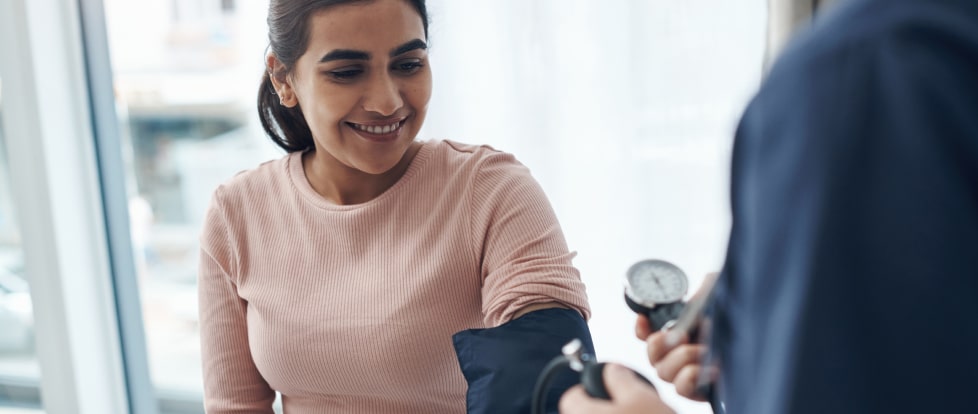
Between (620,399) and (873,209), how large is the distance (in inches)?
10.7

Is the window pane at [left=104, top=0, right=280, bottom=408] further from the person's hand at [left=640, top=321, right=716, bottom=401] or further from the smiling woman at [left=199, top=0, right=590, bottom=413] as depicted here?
the person's hand at [left=640, top=321, right=716, bottom=401]

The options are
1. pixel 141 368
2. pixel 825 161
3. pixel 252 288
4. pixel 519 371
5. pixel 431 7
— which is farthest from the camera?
pixel 141 368

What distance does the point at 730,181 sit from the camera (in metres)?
0.50

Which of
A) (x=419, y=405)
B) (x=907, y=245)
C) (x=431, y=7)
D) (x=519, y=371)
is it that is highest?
(x=431, y=7)

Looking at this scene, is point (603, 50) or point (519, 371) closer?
point (519, 371)

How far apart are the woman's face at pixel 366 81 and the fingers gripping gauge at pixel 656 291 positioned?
0.56 meters

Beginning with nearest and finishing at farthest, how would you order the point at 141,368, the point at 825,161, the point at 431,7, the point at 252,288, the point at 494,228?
the point at 825,161 → the point at 494,228 → the point at 252,288 → the point at 431,7 → the point at 141,368

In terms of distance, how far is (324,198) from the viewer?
142 centimetres

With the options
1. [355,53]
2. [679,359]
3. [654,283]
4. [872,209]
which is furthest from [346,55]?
[872,209]

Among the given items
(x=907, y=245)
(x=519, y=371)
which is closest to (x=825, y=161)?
(x=907, y=245)

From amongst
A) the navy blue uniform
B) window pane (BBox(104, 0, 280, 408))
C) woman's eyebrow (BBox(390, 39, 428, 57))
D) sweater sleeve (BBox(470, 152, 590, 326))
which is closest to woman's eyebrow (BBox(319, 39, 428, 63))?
woman's eyebrow (BBox(390, 39, 428, 57))

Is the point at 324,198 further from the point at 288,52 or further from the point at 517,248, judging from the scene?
the point at 517,248

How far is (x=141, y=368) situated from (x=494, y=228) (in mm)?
1409

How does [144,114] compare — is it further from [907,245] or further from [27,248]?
[907,245]
